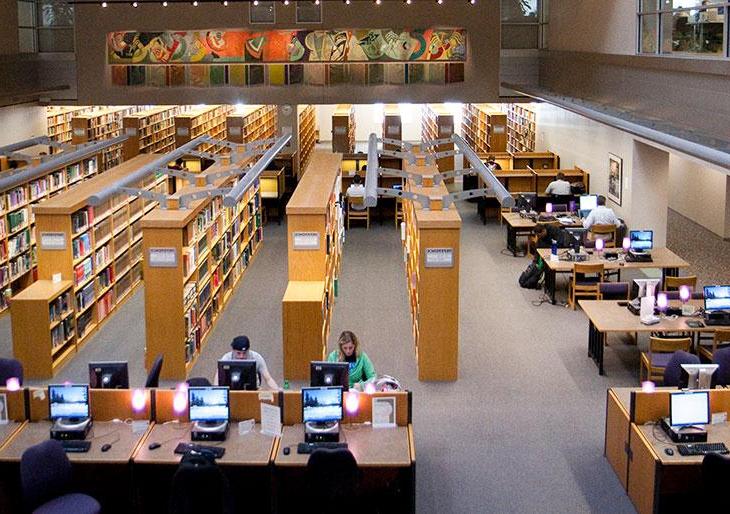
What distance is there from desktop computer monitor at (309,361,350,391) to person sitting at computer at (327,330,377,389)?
713mm

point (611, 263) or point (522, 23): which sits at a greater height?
point (522, 23)

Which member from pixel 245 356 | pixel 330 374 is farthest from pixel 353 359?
pixel 245 356

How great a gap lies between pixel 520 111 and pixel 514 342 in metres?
15.7

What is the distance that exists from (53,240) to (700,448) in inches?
311

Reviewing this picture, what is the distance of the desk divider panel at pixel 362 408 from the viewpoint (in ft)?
25.6

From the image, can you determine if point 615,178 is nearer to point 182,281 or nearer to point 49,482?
point 182,281

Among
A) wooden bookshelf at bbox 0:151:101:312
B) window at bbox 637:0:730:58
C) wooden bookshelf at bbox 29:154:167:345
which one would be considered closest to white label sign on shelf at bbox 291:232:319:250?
wooden bookshelf at bbox 29:154:167:345

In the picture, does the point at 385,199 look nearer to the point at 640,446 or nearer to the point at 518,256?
the point at 518,256

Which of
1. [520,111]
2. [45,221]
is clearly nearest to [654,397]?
[45,221]

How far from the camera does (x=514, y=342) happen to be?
1235cm

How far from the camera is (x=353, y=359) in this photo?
889cm

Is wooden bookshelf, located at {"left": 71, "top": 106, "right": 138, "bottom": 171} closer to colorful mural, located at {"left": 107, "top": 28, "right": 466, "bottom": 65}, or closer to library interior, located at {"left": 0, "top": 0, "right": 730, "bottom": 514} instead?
library interior, located at {"left": 0, "top": 0, "right": 730, "bottom": 514}

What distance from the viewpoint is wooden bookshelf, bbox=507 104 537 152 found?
25328mm

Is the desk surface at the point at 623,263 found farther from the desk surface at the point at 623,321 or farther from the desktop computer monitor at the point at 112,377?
the desktop computer monitor at the point at 112,377
